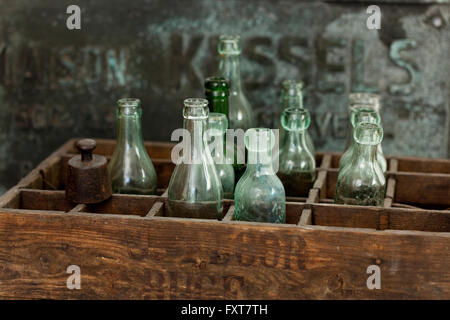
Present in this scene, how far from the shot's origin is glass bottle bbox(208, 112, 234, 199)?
4.85 feet

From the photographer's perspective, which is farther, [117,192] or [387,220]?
[117,192]

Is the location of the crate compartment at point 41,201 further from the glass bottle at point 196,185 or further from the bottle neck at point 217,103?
the bottle neck at point 217,103

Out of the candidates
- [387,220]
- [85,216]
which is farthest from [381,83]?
[85,216]

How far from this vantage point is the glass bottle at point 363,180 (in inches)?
57.1

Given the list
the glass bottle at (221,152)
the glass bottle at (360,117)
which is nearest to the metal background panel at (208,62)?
the glass bottle at (360,117)

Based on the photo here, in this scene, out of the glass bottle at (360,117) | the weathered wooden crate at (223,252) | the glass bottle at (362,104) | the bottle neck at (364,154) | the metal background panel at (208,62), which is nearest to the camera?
the weathered wooden crate at (223,252)

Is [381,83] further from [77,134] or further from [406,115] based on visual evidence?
[77,134]

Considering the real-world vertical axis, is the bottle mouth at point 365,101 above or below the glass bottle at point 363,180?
above

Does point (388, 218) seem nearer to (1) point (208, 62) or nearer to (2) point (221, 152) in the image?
(2) point (221, 152)

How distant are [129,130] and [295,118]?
35 centimetres

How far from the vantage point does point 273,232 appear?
1.34 meters

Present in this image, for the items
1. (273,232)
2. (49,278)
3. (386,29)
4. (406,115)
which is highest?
(386,29)

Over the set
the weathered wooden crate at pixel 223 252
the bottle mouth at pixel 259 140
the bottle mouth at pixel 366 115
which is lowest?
the weathered wooden crate at pixel 223 252

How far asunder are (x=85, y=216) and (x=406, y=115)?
3.57 feet
